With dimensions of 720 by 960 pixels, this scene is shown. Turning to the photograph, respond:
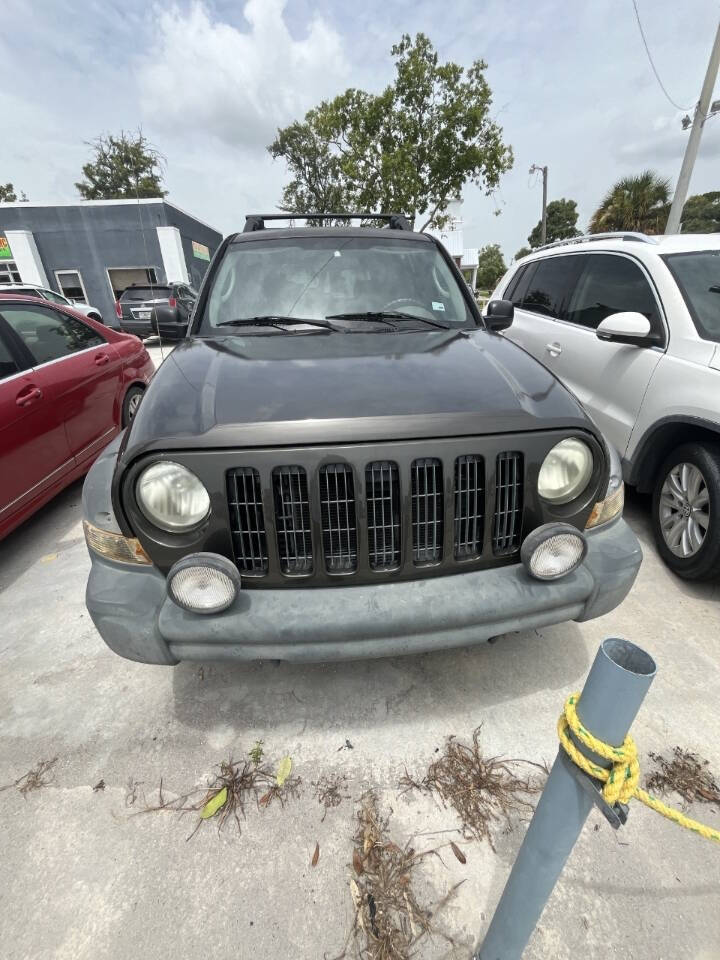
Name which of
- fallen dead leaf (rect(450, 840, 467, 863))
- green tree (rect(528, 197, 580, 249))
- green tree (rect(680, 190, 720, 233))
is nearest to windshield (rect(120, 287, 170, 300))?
fallen dead leaf (rect(450, 840, 467, 863))

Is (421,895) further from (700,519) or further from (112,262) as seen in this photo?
(112,262)

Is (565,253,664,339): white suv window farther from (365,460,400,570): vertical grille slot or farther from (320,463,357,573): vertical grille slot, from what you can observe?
(320,463,357,573): vertical grille slot

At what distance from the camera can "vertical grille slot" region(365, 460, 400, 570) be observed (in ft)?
5.03

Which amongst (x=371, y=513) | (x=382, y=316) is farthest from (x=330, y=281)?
(x=371, y=513)

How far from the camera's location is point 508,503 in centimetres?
166

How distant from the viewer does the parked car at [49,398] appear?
301 cm

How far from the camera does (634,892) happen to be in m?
1.40

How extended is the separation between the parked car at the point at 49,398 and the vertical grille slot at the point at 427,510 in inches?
109

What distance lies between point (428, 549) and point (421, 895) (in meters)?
1.06

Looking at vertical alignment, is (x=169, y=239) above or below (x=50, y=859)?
above

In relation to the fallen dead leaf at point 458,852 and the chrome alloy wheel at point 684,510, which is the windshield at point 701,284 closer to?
the chrome alloy wheel at point 684,510

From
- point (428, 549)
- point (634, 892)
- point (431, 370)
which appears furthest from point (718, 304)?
point (634, 892)

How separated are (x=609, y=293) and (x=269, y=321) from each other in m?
2.67

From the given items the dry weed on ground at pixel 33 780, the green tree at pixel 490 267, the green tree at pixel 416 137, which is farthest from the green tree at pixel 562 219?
the dry weed on ground at pixel 33 780
